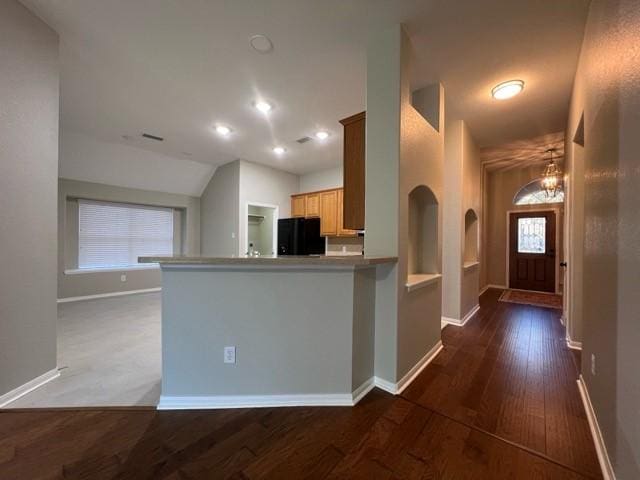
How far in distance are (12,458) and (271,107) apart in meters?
3.64

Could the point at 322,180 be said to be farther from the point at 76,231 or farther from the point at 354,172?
the point at 76,231

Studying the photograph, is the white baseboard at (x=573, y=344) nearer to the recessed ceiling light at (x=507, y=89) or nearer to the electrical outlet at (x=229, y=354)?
the recessed ceiling light at (x=507, y=89)

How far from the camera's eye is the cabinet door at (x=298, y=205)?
20.3ft

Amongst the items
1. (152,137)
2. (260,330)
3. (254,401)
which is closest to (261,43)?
(260,330)

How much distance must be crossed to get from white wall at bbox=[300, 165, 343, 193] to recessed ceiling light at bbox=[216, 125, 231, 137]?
2538mm

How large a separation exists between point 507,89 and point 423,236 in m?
1.83

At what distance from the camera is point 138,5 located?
1875 millimetres

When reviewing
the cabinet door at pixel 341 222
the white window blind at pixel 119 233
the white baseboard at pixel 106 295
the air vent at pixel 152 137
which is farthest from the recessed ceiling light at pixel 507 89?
the white window blind at pixel 119 233

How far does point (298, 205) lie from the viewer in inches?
247

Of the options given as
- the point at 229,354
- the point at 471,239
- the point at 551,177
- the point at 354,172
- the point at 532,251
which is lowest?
the point at 229,354

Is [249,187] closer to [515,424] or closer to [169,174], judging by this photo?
[169,174]

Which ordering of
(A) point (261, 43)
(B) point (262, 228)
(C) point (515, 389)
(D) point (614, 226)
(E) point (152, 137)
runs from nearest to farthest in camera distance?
(D) point (614, 226), (C) point (515, 389), (A) point (261, 43), (E) point (152, 137), (B) point (262, 228)

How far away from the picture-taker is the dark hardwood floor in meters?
1.34

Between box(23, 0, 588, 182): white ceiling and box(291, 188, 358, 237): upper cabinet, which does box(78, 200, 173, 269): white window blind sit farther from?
box(291, 188, 358, 237): upper cabinet
